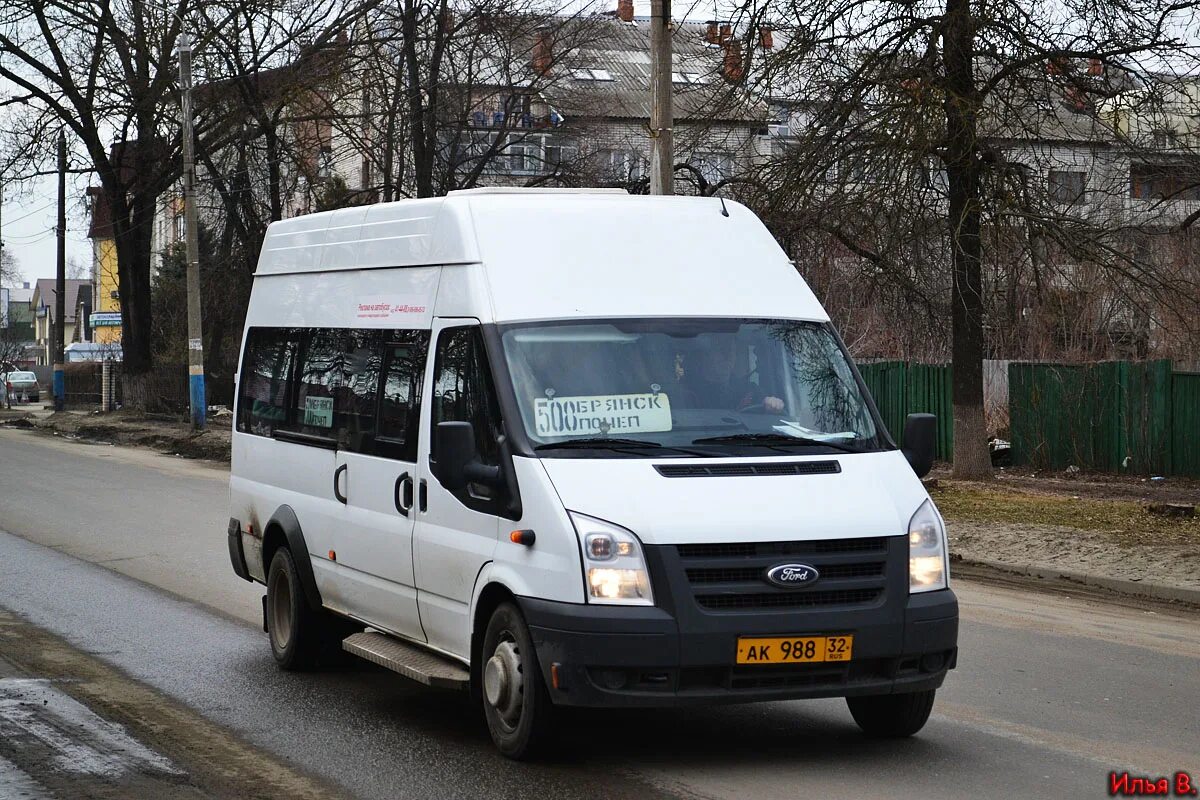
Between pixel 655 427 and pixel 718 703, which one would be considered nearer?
pixel 718 703

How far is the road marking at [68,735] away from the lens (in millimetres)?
6832

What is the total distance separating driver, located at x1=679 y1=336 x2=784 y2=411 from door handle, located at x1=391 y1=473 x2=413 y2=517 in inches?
56.4

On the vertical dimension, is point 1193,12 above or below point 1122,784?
above

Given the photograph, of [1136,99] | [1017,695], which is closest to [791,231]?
[1136,99]

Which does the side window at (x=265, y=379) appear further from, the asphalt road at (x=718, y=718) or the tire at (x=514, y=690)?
the tire at (x=514, y=690)

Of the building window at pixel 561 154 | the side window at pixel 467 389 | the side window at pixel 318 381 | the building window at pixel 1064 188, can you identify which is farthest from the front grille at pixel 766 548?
the building window at pixel 561 154

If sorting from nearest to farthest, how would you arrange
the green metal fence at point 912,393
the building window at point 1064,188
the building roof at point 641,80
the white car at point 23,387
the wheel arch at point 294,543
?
the wheel arch at point 294,543 → the building window at point 1064,188 → the building roof at point 641,80 → the green metal fence at point 912,393 → the white car at point 23,387

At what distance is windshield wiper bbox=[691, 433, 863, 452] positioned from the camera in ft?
22.5

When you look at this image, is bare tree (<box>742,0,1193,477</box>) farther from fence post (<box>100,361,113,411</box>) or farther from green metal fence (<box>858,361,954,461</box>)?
fence post (<box>100,361,113,411</box>)

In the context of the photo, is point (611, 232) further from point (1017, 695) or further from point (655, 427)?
point (1017, 695)

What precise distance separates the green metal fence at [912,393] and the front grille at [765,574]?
846 inches

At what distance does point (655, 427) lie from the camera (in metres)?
6.89

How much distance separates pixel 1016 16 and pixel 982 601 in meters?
10.2

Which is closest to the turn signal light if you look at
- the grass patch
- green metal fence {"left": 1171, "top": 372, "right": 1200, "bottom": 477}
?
the grass patch
